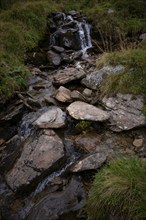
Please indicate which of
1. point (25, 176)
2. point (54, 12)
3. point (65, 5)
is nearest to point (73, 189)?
point (25, 176)

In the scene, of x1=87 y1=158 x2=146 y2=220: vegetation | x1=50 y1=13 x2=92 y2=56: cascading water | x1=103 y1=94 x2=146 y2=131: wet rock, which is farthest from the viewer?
x1=50 y1=13 x2=92 y2=56: cascading water

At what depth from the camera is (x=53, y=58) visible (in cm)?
848

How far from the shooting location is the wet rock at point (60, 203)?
3775 mm

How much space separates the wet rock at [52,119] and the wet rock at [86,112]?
0.66ft

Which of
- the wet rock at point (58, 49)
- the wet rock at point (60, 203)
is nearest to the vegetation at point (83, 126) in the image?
the wet rock at point (60, 203)

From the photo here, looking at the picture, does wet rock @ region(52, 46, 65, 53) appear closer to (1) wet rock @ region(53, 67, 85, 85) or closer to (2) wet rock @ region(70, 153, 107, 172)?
(1) wet rock @ region(53, 67, 85, 85)

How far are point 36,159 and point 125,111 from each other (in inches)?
80.1

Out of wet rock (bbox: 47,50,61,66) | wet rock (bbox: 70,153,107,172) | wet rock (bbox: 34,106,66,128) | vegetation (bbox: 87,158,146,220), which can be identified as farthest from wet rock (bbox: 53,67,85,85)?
vegetation (bbox: 87,158,146,220)

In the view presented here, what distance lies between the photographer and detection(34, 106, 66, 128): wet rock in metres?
5.18

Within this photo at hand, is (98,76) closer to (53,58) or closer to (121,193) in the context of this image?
(53,58)

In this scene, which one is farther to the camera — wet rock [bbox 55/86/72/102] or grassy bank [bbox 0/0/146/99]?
grassy bank [bbox 0/0/146/99]

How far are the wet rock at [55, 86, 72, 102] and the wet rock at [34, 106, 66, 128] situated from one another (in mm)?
441

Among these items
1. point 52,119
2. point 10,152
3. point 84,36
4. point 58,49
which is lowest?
point 84,36

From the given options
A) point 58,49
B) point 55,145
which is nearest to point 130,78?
point 55,145
